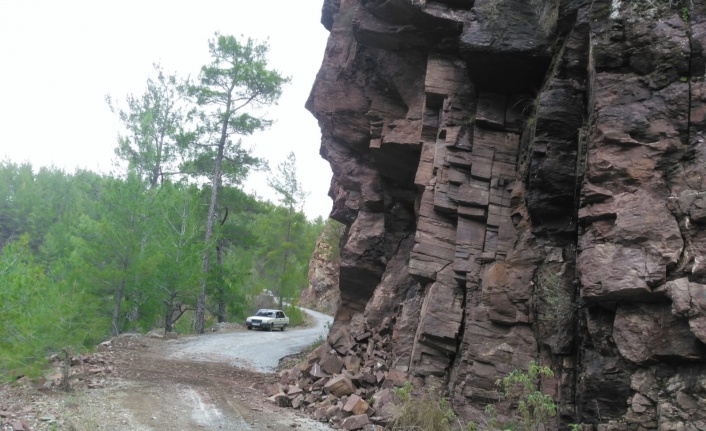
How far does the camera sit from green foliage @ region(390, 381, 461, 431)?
9055mm

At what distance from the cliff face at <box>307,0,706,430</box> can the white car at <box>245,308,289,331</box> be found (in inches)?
613

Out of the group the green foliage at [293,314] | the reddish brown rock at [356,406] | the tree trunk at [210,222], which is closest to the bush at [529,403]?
the reddish brown rock at [356,406]

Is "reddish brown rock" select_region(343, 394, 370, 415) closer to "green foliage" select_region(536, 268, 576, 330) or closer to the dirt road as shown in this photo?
the dirt road

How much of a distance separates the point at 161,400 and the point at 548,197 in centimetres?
883

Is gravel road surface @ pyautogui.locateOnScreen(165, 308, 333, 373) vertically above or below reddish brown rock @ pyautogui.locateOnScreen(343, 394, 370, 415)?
below

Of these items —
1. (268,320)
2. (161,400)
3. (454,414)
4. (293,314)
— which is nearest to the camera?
(454,414)

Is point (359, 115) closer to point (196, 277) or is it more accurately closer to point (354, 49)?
point (354, 49)

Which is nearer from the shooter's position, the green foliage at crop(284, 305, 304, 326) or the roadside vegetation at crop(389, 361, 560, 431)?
the roadside vegetation at crop(389, 361, 560, 431)

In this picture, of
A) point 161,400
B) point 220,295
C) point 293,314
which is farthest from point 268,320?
point 161,400

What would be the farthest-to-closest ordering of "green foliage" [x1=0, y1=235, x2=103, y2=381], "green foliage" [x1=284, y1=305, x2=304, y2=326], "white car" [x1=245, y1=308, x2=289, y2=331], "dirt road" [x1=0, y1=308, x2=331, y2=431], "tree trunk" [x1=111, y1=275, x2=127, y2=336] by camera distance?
1. "green foliage" [x1=284, y1=305, x2=304, y2=326]
2. "white car" [x1=245, y1=308, x2=289, y2=331]
3. "tree trunk" [x1=111, y1=275, x2=127, y2=336]
4. "green foliage" [x1=0, y1=235, x2=103, y2=381]
5. "dirt road" [x1=0, y1=308, x2=331, y2=431]

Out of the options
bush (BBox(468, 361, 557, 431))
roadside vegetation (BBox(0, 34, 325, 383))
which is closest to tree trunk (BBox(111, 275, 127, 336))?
roadside vegetation (BBox(0, 34, 325, 383))

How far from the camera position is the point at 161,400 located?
37.1 feet

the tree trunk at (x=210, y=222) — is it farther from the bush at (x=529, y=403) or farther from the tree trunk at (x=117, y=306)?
the bush at (x=529, y=403)

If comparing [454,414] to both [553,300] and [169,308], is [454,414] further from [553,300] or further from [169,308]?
[169,308]
